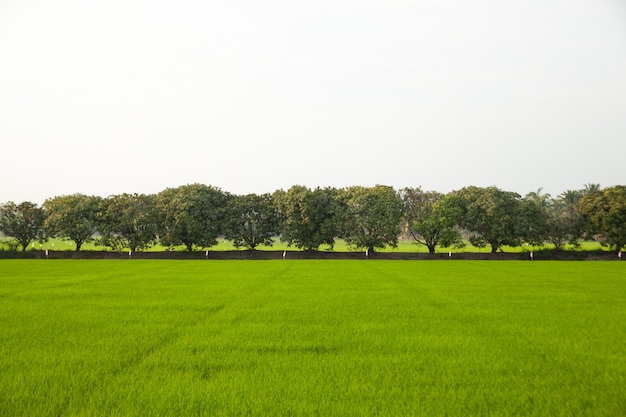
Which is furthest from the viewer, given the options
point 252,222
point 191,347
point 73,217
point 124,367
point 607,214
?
point 252,222

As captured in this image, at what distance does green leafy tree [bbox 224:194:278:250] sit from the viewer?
5000 cm

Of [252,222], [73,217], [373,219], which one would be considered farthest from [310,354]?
[73,217]

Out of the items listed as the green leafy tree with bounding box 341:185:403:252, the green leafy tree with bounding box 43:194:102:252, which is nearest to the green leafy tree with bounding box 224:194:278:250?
the green leafy tree with bounding box 341:185:403:252

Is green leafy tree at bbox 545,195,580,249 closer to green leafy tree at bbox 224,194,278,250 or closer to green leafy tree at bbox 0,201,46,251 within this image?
green leafy tree at bbox 224,194,278,250

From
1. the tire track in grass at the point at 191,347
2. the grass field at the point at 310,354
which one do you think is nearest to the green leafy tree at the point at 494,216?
the grass field at the point at 310,354

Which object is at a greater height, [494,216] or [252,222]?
[494,216]

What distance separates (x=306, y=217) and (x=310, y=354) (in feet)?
127

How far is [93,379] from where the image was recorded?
24.6 feet

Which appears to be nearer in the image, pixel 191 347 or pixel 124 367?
pixel 124 367

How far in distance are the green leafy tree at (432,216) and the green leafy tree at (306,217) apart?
29.7ft

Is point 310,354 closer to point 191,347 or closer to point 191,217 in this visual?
point 191,347

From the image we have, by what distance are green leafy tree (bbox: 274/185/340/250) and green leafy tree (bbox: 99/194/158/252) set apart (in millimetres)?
14214

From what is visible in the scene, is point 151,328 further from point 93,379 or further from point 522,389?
point 522,389

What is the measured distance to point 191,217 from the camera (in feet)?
155
